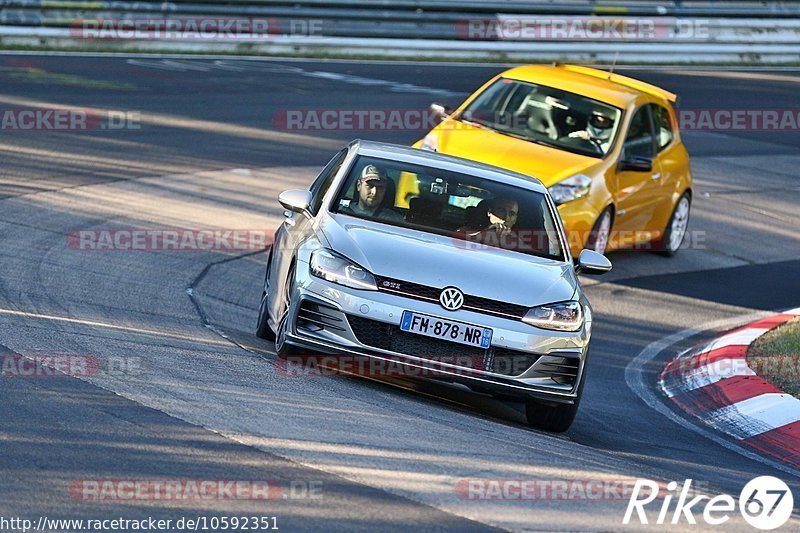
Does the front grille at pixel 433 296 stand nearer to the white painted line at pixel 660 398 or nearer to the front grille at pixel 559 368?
the front grille at pixel 559 368

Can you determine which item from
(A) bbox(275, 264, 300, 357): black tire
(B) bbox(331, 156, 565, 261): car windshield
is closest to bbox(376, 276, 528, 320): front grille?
(A) bbox(275, 264, 300, 357): black tire

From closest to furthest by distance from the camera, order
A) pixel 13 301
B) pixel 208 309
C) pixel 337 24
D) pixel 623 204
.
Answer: pixel 13 301
pixel 208 309
pixel 623 204
pixel 337 24

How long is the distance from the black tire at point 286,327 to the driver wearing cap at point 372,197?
2.25 feet

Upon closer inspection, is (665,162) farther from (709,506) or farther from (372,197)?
(709,506)

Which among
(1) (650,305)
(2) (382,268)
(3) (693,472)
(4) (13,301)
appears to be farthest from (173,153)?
(3) (693,472)

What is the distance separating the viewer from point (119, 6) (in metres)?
24.0

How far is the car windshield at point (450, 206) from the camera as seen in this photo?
902 centimetres

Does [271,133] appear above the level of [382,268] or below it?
below

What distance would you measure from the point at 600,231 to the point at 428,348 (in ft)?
20.3

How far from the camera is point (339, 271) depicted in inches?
323

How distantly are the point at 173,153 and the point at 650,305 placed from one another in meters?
6.17

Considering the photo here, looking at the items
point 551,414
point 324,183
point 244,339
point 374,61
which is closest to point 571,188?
point 324,183

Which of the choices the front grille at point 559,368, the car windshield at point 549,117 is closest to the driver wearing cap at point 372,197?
the front grille at point 559,368

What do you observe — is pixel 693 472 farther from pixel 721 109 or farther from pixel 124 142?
pixel 721 109
